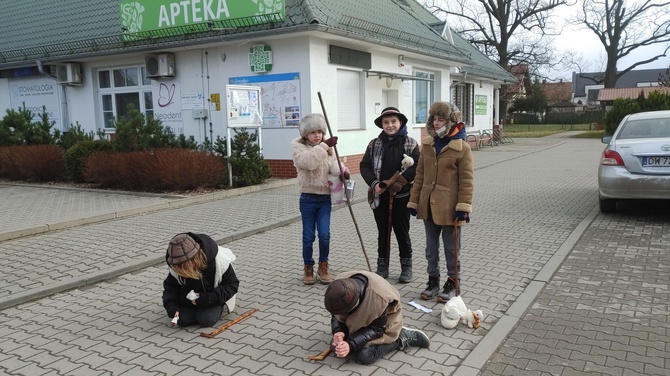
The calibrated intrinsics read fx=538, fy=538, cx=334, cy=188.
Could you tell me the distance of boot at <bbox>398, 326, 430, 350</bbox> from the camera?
12.6 feet

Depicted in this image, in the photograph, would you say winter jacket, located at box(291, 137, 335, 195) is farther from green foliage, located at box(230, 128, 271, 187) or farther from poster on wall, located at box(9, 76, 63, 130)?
poster on wall, located at box(9, 76, 63, 130)

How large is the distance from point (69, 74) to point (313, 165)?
13.9 metres

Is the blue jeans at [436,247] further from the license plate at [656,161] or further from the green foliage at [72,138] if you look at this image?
the green foliage at [72,138]

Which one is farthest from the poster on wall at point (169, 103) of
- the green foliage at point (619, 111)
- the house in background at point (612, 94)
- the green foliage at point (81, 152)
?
the house in background at point (612, 94)

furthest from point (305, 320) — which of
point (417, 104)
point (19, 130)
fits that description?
point (417, 104)

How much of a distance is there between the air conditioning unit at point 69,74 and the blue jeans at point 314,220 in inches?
538

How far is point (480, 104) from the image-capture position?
26766 mm

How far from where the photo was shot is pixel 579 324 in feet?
14.0

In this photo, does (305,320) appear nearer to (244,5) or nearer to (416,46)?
(244,5)

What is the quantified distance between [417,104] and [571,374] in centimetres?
1551

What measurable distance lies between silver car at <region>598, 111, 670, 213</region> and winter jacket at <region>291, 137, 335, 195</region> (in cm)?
500

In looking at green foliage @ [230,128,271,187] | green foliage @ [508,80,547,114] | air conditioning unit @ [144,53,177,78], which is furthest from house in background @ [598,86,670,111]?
green foliage @ [230,128,271,187]

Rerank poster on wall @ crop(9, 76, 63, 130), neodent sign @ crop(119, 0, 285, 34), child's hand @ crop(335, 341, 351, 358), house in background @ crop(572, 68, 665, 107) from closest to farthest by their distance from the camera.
→ child's hand @ crop(335, 341, 351, 358) → neodent sign @ crop(119, 0, 285, 34) → poster on wall @ crop(9, 76, 63, 130) → house in background @ crop(572, 68, 665, 107)

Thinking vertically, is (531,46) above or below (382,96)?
above
